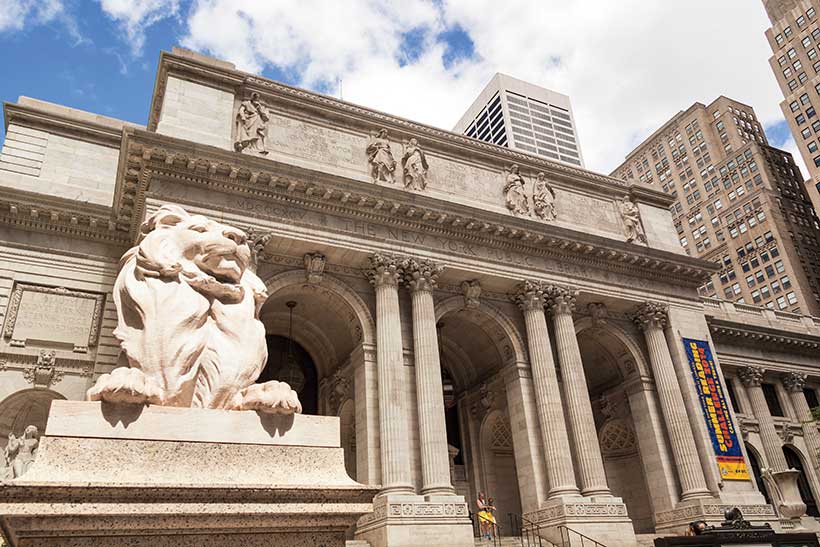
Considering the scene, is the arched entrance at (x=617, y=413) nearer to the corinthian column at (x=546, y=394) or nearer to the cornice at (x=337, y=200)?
the cornice at (x=337, y=200)

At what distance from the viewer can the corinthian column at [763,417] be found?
1368 inches

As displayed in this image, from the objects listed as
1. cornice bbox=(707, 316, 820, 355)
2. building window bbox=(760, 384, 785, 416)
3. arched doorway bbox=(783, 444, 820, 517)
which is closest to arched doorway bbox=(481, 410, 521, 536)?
cornice bbox=(707, 316, 820, 355)

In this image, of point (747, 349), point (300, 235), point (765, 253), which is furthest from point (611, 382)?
point (765, 253)

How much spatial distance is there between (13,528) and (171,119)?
1940cm

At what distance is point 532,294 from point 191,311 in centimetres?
2025

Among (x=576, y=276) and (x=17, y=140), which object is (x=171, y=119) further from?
(x=576, y=276)

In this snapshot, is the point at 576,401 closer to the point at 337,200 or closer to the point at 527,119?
the point at 337,200

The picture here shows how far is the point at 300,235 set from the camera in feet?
69.4

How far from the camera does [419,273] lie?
74.0ft

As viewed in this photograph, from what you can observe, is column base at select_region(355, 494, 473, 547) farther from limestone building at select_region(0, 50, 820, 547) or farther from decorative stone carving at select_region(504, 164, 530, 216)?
decorative stone carving at select_region(504, 164, 530, 216)

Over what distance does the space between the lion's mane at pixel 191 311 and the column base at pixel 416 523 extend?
12966 mm

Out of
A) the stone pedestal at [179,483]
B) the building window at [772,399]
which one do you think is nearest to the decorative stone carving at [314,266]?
the stone pedestal at [179,483]

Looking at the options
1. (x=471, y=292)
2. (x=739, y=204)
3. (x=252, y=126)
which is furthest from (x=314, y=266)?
(x=739, y=204)

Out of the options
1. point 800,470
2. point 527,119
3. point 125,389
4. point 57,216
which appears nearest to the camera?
point 125,389
